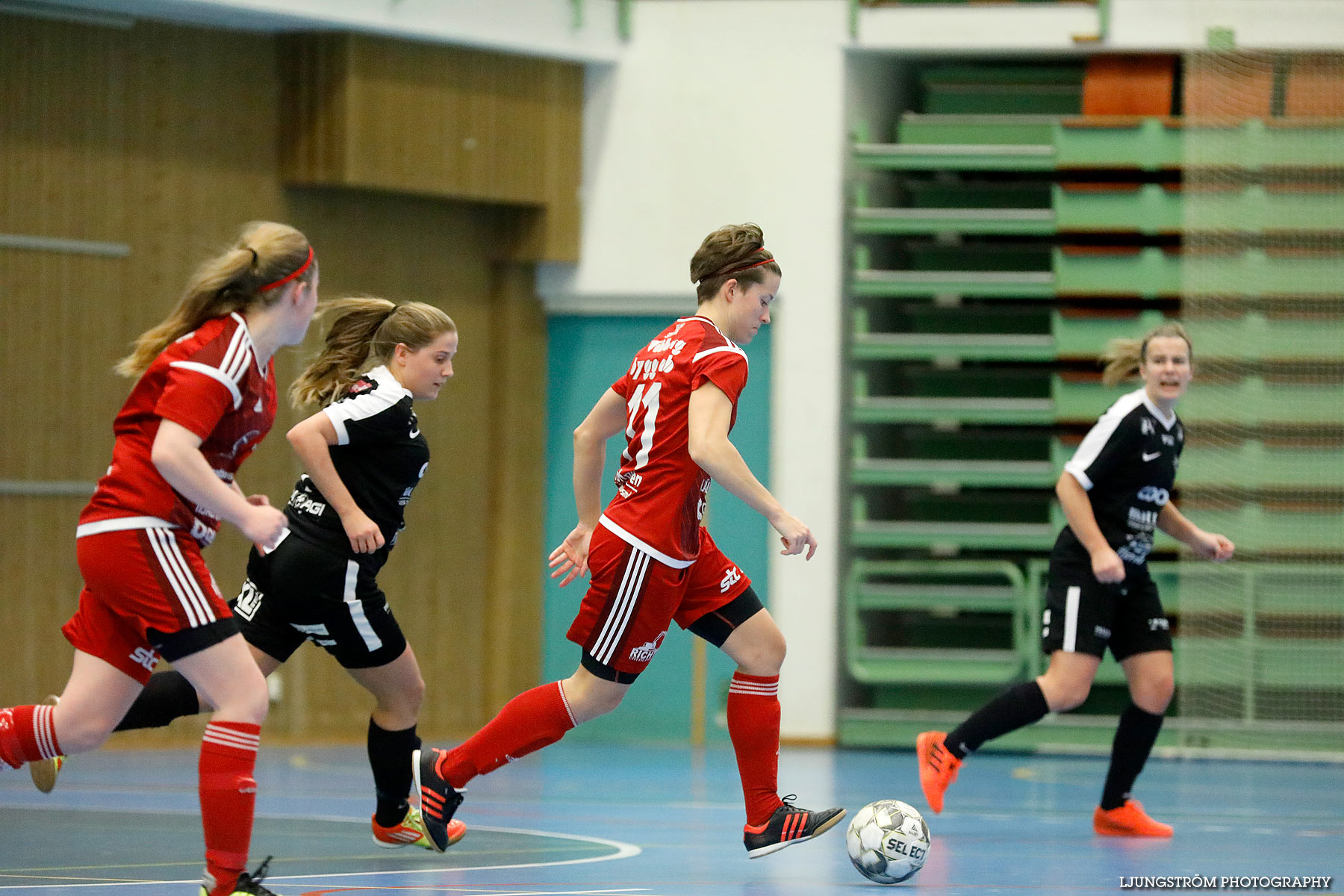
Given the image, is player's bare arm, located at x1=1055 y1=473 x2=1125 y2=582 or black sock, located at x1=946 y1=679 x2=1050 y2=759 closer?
player's bare arm, located at x1=1055 y1=473 x2=1125 y2=582

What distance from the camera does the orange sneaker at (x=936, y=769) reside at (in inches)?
262

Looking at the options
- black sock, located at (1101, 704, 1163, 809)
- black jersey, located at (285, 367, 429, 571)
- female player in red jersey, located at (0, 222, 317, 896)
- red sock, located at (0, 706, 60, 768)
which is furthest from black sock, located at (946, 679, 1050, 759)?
red sock, located at (0, 706, 60, 768)

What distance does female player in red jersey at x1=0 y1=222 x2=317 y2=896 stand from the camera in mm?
4109

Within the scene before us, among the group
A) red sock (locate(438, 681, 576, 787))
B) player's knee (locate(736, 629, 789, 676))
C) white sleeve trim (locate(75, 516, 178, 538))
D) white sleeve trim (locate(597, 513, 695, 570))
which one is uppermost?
white sleeve trim (locate(75, 516, 178, 538))

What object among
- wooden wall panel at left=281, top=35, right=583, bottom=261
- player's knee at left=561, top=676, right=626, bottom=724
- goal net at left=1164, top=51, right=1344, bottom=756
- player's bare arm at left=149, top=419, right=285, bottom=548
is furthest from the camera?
goal net at left=1164, top=51, right=1344, bottom=756

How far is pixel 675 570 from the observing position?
5035 millimetres

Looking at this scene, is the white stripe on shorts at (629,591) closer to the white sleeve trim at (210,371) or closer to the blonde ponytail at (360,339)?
the blonde ponytail at (360,339)

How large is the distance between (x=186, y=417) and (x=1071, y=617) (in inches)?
149

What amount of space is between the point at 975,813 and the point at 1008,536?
11.5 feet

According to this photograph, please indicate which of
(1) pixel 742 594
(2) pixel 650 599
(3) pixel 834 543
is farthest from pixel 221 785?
(3) pixel 834 543

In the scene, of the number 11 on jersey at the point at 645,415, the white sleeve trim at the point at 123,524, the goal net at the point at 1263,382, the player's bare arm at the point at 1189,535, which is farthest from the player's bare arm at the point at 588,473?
the goal net at the point at 1263,382

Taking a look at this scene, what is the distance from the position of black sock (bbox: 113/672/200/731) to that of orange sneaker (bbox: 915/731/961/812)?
2.78 m

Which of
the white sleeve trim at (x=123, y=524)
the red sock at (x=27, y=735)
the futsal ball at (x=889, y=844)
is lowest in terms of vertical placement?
the futsal ball at (x=889, y=844)

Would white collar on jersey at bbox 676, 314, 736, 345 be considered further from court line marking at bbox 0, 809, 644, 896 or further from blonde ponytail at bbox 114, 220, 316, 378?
court line marking at bbox 0, 809, 644, 896
